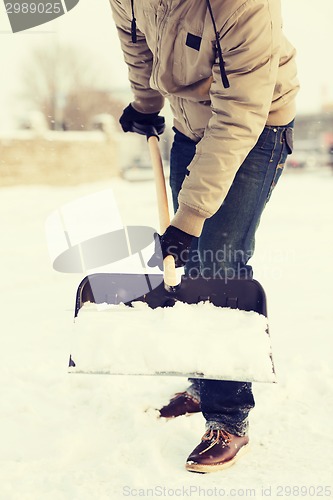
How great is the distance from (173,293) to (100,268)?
4.67ft

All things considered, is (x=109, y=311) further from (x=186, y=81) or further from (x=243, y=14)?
(x=243, y=14)

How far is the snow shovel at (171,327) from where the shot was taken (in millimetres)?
1724

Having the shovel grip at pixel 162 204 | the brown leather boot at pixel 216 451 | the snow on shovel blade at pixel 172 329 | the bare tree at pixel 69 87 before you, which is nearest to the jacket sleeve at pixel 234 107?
the shovel grip at pixel 162 204

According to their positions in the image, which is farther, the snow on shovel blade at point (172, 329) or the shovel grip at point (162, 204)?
the shovel grip at point (162, 204)

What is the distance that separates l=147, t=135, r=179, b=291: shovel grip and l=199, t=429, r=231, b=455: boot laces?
55cm

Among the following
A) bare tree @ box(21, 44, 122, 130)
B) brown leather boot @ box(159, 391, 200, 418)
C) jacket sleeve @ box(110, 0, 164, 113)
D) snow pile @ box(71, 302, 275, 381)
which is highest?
jacket sleeve @ box(110, 0, 164, 113)

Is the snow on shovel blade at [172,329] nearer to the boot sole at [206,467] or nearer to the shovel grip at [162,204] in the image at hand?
the shovel grip at [162,204]

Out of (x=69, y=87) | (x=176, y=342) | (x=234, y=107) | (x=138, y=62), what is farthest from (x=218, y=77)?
(x=69, y=87)

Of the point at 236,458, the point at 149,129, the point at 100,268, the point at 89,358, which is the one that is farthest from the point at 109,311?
the point at 100,268

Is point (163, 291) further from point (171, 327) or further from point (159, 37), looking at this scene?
point (159, 37)

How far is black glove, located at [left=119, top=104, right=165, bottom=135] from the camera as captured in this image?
7.95 ft

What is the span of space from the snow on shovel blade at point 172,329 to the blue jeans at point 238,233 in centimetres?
13

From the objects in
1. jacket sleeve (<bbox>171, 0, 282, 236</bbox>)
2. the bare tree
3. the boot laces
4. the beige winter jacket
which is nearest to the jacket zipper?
the beige winter jacket

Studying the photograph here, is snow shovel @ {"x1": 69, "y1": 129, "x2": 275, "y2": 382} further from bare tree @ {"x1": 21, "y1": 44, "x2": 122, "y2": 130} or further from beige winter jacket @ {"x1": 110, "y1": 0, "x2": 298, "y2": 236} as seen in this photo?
bare tree @ {"x1": 21, "y1": 44, "x2": 122, "y2": 130}
